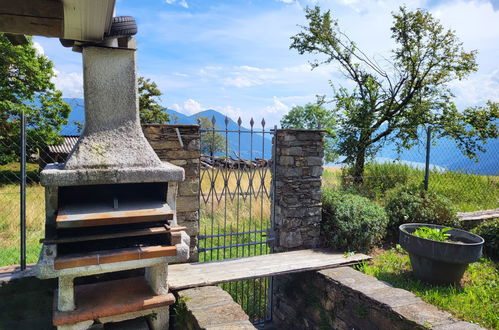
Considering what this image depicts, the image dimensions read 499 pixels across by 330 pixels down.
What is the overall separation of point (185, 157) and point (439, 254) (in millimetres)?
3315

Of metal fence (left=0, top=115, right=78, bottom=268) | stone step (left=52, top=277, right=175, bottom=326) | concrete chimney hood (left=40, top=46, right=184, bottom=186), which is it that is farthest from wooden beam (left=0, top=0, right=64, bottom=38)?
stone step (left=52, top=277, right=175, bottom=326)

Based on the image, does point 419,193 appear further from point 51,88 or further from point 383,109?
point 51,88

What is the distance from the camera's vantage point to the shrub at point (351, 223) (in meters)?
5.16

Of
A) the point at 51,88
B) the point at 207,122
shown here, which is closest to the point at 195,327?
the point at 51,88

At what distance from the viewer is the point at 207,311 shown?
334cm

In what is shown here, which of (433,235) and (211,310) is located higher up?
(433,235)

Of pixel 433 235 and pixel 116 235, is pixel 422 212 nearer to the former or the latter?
pixel 433 235

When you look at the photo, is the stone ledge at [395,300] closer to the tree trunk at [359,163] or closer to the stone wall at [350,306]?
the stone wall at [350,306]

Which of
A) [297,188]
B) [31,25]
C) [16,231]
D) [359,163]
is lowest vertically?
[16,231]

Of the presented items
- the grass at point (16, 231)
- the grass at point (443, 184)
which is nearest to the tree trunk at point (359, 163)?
the grass at point (443, 184)

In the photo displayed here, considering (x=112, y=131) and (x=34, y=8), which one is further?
(x=112, y=131)

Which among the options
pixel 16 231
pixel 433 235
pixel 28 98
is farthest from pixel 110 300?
pixel 28 98

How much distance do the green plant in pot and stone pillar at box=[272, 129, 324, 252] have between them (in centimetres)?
137

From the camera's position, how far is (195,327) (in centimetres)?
322
